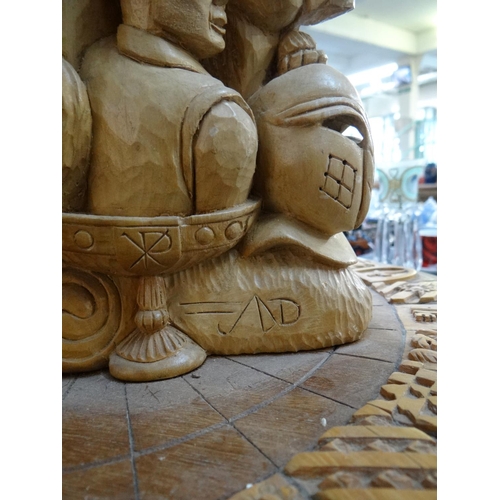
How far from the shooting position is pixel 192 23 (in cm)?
94

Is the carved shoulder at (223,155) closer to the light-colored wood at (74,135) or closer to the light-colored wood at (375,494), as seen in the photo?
the light-colored wood at (74,135)

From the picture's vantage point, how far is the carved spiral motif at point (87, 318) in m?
0.96

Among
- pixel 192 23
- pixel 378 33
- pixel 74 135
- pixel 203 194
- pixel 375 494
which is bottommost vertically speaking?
pixel 375 494

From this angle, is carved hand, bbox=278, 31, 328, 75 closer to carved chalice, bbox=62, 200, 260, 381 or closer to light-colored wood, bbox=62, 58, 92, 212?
carved chalice, bbox=62, 200, 260, 381

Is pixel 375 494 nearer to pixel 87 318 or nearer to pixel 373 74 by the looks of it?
pixel 87 318

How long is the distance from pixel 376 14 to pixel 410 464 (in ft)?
10.5

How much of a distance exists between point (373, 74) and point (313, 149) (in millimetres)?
4125

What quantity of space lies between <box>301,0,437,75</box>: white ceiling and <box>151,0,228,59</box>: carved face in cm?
206

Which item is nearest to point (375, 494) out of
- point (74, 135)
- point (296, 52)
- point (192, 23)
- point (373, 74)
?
point (74, 135)

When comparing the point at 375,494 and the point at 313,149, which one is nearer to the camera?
the point at 375,494

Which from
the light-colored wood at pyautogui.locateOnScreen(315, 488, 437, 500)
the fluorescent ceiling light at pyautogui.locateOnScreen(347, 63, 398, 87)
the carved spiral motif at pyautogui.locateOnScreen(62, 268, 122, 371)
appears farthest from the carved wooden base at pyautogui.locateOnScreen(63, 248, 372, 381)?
the fluorescent ceiling light at pyautogui.locateOnScreen(347, 63, 398, 87)

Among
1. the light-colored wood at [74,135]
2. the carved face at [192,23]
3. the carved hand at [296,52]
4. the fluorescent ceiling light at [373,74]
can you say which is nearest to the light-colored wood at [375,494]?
the light-colored wood at [74,135]

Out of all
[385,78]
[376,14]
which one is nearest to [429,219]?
[376,14]

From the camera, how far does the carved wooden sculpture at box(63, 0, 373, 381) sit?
0.88 meters
